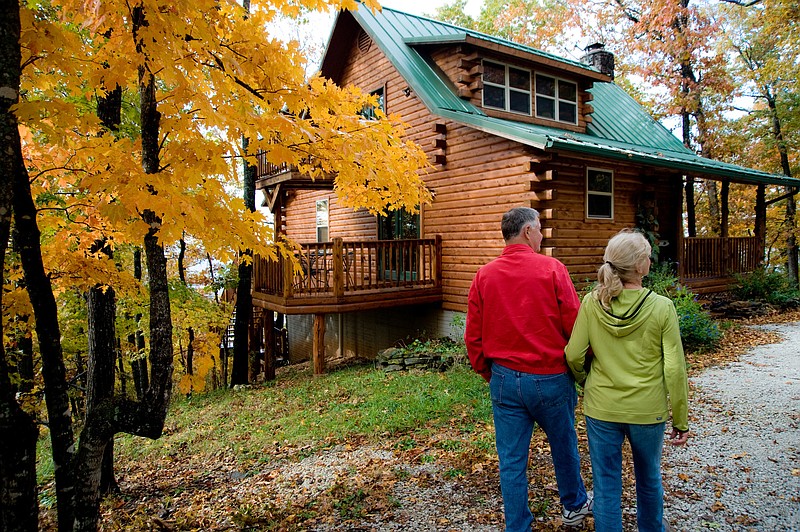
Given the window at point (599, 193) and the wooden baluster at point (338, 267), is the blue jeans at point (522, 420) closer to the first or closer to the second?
the wooden baluster at point (338, 267)

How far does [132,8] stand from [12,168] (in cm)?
141

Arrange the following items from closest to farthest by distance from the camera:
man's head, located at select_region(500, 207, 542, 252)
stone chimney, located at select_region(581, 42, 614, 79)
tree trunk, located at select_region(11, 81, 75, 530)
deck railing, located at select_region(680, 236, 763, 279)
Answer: man's head, located at select_region(500, 207, 542, 252), tree trunk, located at select_region(11, 81, 75, 530), deck railing, located at select_region(680, 236, 763, 279), stone chimney, located at select_region(581, 42, 614, 79)

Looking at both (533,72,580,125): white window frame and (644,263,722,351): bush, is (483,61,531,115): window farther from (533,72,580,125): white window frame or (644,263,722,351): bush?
(644,263,722,351): bush

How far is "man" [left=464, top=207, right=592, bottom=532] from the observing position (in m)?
2.91

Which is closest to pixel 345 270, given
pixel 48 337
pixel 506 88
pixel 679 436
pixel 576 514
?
pixel 506 88

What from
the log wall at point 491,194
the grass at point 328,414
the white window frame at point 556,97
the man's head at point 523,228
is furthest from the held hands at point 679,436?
the white window frame at point 556,97

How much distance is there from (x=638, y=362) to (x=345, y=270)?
8569 mm

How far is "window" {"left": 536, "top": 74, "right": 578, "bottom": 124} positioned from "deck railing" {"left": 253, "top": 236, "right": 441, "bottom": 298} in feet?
14.0

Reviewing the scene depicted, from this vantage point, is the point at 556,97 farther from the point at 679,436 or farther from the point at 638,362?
the point at 679,436

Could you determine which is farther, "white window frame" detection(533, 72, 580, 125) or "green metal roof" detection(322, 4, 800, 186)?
"white window frame" detection(533, 72, 580, 125)

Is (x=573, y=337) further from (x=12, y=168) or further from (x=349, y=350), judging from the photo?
(x=349, y=350)

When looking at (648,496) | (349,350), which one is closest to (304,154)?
(648,496)

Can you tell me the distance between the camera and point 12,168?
281 cm

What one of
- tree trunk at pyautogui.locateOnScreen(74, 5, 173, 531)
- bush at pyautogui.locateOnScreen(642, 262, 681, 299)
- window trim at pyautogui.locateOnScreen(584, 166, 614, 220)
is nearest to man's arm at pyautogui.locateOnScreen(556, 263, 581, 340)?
tree trunk at pyautogui.locateOnScreen(74, 5, 173, 531)
